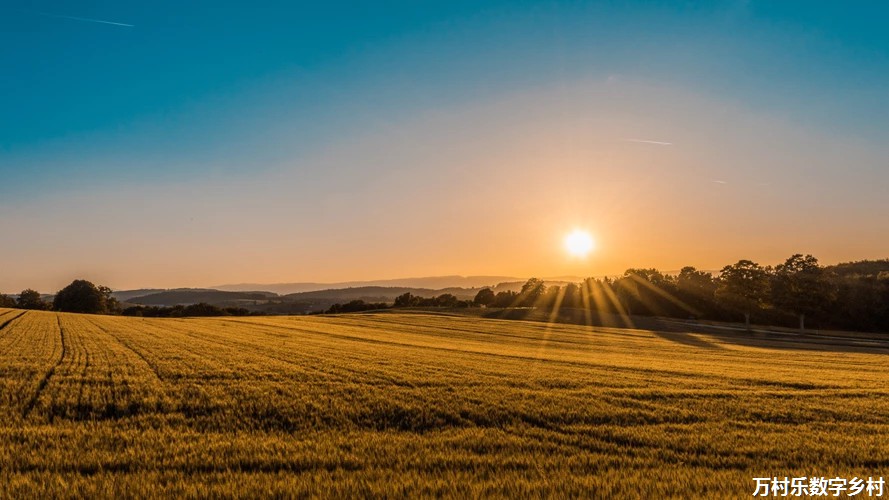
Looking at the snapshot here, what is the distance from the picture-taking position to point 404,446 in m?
9.01

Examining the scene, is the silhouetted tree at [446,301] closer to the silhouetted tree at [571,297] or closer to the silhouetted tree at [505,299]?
the silhouetted tree at [505,299]

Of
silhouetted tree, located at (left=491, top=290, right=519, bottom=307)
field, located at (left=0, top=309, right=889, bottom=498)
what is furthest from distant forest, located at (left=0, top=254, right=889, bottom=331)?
field, located at (left=0, top=309, right=889, bottom=498)

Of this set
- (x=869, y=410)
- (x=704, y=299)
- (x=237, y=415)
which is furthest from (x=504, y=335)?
(x=704, y=299)

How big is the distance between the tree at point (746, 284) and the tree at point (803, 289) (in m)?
3.03

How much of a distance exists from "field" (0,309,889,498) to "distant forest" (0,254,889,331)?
218 ft

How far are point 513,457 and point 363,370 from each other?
11.2 metres

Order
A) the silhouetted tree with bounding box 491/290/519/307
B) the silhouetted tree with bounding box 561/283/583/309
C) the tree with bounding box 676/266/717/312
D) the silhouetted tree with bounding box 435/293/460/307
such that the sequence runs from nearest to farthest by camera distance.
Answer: the tree with bounding box 676/266/717/312, the silhouetted tree with bounding box 561/283/583/309, the silhouetted tree with bounding box 491/290/519/307, the silhouetted tree with bounding box 435/293/460/307

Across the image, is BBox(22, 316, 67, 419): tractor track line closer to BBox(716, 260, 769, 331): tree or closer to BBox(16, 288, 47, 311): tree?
BBox(716, 260, 769, 331): tree

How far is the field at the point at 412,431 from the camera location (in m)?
7.17

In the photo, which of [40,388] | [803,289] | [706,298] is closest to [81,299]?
[40,388]

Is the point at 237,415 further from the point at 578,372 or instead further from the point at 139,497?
the point at 578,372

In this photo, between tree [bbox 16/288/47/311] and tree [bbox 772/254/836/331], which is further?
tree [bbox 16/288/47/311]

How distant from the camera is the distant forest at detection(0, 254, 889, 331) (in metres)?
75.2

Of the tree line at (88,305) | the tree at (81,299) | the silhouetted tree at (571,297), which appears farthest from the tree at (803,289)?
the tree at (81,299)
